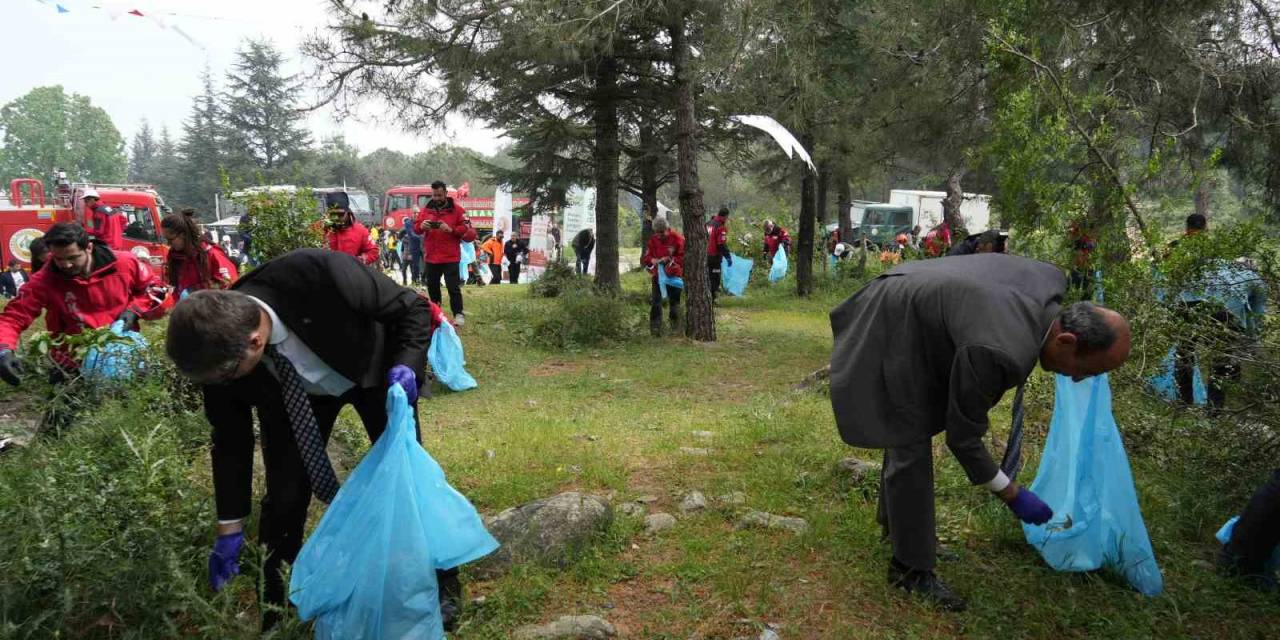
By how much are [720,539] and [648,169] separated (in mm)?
11163

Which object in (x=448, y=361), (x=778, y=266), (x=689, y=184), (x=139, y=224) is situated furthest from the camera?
(x=778, y=266)

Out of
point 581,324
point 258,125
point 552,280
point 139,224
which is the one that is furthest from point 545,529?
point 258,125

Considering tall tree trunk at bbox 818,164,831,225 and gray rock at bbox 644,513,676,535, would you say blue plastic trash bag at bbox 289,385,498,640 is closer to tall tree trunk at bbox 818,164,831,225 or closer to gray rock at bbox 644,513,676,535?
gray rock at bbox 644,513,676,535

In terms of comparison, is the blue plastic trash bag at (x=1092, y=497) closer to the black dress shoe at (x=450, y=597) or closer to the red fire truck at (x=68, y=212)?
the black dress shoe at (x=450, y=597)

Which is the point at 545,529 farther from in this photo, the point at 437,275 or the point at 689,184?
the point at 689,184

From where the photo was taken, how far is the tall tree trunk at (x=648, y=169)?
1259 cm

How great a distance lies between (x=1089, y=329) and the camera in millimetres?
2359

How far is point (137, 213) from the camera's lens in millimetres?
15438

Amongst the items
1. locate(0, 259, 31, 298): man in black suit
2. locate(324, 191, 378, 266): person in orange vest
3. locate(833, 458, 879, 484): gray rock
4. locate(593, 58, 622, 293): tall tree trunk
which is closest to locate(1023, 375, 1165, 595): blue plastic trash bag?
locate(833, 458, 879, 484): gray rock

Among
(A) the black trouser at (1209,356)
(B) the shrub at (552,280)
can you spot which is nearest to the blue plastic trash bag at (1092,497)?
(A) the black trouser at (1209,356)

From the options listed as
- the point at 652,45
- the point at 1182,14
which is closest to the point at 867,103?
the point at 652,45

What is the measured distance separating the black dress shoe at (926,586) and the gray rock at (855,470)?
1.08 meters

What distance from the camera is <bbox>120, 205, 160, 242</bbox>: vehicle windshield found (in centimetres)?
1507

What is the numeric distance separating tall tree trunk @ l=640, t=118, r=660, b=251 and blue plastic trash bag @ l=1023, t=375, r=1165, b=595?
884cm
